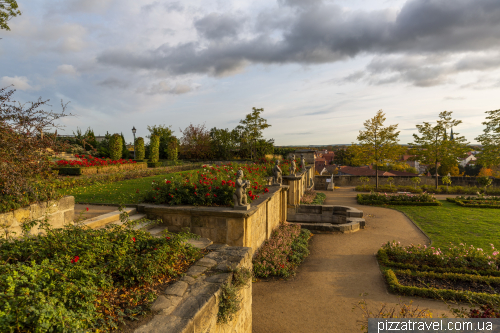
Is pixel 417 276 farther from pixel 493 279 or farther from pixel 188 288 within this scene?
pixel 188 288

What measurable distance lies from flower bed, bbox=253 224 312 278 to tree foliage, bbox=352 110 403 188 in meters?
13.7

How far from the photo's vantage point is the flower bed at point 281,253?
18.9 feet

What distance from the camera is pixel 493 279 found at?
523cm

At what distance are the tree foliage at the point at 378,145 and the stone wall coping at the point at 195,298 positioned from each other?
1815 cm

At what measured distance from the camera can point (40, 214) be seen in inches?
160

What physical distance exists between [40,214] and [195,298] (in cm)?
304

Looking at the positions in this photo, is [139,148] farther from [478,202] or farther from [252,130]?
Result: [478,202]

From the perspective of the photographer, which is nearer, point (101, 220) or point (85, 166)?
point (101, 220)

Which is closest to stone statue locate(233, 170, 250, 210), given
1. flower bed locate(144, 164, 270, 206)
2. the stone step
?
flower bed locate(144, 164, 270, 206)

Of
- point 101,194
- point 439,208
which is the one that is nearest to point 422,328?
point 101,194

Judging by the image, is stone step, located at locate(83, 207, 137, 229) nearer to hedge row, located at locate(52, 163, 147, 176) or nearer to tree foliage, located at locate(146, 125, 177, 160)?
hedge row, located at locate(52, 163, 147, 176)

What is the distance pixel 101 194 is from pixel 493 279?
965cm

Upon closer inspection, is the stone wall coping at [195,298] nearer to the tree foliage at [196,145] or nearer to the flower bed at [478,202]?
the flower bed at [478,202]

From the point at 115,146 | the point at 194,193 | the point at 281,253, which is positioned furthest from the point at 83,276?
the point at 115,146
